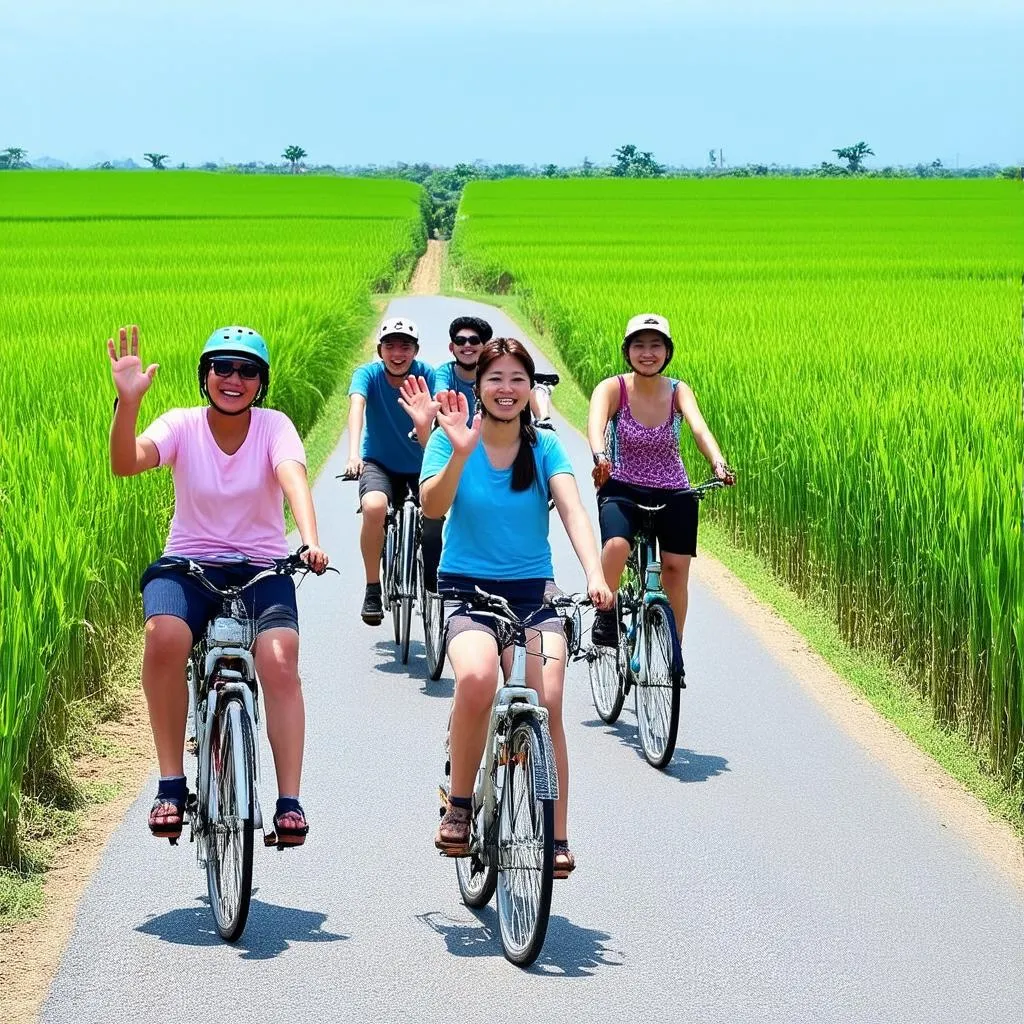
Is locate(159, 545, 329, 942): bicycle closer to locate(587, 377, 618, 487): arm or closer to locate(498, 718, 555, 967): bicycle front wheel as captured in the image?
locate(498, 718, 555, 967): bicycle front wheel

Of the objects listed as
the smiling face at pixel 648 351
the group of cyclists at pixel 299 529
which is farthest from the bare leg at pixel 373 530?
the group of cyclists at pixel 299 529

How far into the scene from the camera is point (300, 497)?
5543 mm

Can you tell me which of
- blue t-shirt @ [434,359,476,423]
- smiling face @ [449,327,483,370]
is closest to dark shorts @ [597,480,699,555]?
smiling face @ [449,327,483,370]

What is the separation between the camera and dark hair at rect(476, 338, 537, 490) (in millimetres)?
5379

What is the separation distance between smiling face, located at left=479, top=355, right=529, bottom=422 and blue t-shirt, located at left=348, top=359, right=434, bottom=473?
434cm

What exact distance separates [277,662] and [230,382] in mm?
944

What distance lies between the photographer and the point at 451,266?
6097 cm

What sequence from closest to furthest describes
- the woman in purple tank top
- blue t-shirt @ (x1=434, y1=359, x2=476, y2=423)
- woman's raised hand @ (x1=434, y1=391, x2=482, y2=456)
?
woman's raised hand @ (x1=434, y1=391, x2=482, y2=456) < the woman in purple tank top < blue t-shirt @ (x1=434, y1=359, x2=476, y2=423)

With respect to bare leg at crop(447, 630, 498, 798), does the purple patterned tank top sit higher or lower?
higher

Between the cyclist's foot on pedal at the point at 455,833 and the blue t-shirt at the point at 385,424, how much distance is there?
4.58 metres

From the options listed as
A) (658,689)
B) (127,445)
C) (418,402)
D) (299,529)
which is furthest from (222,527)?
(658,689)

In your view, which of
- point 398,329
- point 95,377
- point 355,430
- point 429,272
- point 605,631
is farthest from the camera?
point 429,272

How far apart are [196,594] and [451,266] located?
184 ft

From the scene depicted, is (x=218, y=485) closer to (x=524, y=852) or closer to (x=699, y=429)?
(x=524, y=852)
